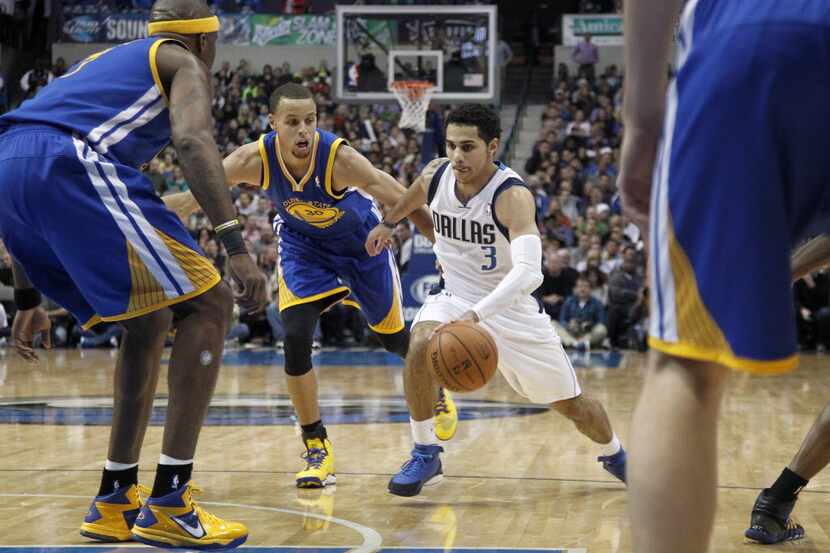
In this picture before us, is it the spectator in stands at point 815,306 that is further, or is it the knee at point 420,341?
the spectator in stands at point 815,306

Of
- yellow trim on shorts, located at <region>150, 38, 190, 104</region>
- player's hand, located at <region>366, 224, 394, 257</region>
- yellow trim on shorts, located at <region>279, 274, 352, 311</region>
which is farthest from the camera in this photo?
yellow trim on shorts, located at <region>279, 274, 352, 311</region>

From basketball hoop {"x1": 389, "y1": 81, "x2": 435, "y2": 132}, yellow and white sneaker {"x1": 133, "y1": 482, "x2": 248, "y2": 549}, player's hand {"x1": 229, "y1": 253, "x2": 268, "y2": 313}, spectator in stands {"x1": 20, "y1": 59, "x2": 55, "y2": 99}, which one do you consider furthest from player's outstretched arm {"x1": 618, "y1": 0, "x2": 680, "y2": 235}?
spectator in stands {"x1": 20, "y1": 59, "x2": 55, "y2": 99}

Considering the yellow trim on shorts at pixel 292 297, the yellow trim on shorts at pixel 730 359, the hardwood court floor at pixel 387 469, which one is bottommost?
the hardwood court floor at pixel 387 469

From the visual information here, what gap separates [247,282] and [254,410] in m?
5.35

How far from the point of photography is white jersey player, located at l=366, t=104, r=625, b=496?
17.8ft

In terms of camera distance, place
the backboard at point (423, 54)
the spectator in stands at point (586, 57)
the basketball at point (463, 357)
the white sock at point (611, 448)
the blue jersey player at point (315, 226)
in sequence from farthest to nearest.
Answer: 1. the spectator in stands at point (586, 57)
2. the backboard at point (423, 54)
3. the blue jersey player at point (315, 226)
4. the white sock at point (611, 448)
5. the basketball at point (463, 357)

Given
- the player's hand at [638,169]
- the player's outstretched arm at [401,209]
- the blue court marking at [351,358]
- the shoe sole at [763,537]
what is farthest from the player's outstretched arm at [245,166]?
the blue court marking at [351,358]

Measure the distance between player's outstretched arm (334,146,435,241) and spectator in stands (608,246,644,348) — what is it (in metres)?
9.19

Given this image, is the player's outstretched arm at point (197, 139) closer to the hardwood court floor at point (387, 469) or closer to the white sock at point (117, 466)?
the white sock at point (117, 466)

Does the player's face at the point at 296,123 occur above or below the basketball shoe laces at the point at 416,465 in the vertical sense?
above

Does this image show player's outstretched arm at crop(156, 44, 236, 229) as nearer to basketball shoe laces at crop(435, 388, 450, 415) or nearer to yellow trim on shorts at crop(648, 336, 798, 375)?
yellow trim on shorts at crop(648, 336, 798, 375)

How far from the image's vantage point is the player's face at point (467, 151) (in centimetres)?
558

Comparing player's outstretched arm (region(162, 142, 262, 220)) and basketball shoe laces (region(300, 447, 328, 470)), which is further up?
player's outstretched arm (region(162, 142, 262, 220))

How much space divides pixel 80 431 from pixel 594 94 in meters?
16.4
